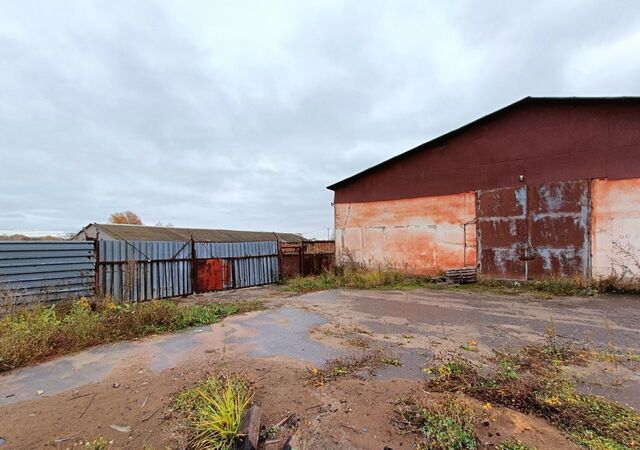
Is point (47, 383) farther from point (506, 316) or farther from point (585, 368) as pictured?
point (506, 316)

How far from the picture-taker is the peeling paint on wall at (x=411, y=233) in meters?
10.5

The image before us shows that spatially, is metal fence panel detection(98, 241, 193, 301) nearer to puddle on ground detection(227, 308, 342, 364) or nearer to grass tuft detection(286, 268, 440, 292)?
grass tuft detection(286, 268, 440, 292)

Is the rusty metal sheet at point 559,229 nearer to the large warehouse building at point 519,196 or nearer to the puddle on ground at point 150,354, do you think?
the large warehouse building at point 519,196

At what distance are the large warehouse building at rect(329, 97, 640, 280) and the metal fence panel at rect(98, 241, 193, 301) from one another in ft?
22.5

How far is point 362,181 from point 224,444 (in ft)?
38.0

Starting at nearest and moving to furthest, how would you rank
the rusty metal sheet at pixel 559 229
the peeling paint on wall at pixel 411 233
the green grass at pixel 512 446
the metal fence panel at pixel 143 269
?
the green grass at pixel 512 446 → the metal fence panel at pixel 143 269 → the rusty metal sheet at pixel 559 229 → the peeling paint on wall at pixel 411 233

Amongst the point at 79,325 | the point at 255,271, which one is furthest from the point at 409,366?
the point at 255,271

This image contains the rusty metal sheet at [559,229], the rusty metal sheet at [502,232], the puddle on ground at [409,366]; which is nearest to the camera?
the puddle on ground at [409,366]

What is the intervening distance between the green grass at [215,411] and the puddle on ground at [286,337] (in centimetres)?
109

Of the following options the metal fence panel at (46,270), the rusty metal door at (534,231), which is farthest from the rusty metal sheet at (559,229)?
the metal fence panel at (46,270)

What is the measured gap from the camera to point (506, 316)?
5746 mm

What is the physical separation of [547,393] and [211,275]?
9.69 meters

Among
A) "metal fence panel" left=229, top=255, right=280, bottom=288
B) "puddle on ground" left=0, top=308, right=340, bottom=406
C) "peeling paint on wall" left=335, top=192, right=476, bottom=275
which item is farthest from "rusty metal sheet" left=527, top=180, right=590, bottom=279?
"metal fence panel" left=229, top=255, right=280, bottom=288

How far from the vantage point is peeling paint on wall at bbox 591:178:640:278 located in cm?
798
